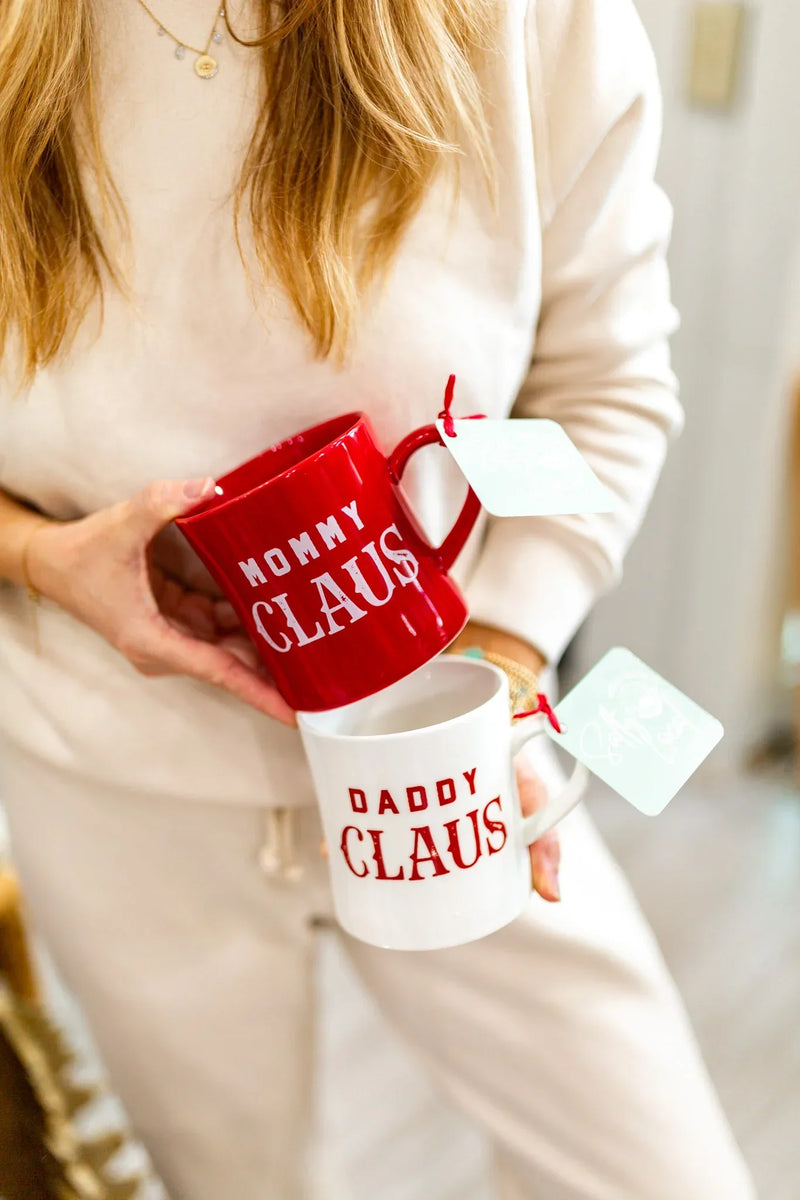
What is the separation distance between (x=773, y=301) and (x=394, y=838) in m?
1.18

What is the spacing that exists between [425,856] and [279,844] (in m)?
0.21

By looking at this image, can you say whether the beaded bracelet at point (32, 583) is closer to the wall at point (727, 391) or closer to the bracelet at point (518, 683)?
the bracelet at point (518, 683)

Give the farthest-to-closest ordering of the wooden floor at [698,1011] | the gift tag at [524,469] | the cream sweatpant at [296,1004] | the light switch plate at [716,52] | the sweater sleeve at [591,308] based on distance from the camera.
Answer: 1. the light switch plate at [716,52]
2. the wooden floor at [698,1011]
3. the cream sweatpant at [296,1004]
4. the sweater sleeve at [591,308]
5. the gift tag at [524,469]

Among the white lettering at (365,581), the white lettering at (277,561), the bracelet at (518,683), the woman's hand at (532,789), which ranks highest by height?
the white lettering at (277,561)

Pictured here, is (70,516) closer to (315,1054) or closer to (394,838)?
(394,838)

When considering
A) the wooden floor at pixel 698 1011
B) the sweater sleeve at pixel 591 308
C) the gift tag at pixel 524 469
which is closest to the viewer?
the gift tag at pixel 524 469

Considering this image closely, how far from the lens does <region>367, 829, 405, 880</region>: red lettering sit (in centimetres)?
57

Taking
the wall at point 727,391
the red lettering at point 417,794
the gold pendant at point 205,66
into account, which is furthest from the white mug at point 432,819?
the wall at point 727,391

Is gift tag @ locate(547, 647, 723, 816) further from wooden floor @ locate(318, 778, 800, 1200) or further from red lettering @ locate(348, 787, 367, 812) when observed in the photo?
wooden floor @ locate(318, 778, 800, 1200)

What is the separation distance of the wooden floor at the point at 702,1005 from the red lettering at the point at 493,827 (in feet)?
1.71

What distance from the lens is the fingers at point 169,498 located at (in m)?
0.57

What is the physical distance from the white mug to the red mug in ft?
0.12

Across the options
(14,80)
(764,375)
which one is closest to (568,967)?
(14,80)

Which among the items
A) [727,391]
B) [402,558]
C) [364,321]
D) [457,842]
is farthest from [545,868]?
[727,391]
